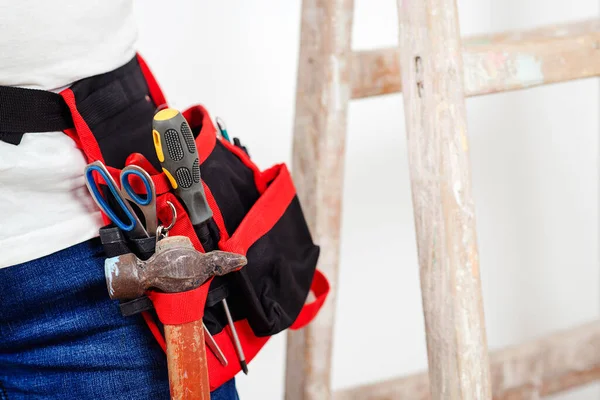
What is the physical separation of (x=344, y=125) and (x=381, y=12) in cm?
54

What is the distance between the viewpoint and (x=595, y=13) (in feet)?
5.14

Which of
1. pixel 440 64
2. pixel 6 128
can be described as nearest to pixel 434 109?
pixel 440 64

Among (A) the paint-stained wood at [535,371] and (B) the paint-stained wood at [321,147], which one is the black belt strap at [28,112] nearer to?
(B) the paint-stained wood at [321,147]

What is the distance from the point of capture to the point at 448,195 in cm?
71

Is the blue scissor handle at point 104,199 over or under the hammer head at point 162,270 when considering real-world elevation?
over

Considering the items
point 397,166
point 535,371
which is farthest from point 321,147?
point 397,166

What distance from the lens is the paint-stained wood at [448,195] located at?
703mm

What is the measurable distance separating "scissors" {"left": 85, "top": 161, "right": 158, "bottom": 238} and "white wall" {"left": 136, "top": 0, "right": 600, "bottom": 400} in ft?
2.23

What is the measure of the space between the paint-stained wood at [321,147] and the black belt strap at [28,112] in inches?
14.7

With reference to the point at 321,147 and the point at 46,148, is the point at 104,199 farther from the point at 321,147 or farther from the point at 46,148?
the point at 321,147

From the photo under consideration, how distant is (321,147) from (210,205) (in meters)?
0.31

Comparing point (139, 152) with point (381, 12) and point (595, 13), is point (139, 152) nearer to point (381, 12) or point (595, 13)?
point (381, 12)

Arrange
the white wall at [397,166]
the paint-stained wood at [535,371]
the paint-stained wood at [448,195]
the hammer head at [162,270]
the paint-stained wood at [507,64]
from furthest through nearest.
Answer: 1. the white wall at [397,166]
2. the paint-stained wood at [535,371]
3. the paint-stained wood at [507,64]
4. the paint-stained wood at [448,195]
5. the hammer head at [162,270]

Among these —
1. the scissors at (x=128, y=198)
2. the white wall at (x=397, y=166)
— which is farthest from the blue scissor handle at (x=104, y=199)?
the white wall at (x=397, y=166)
